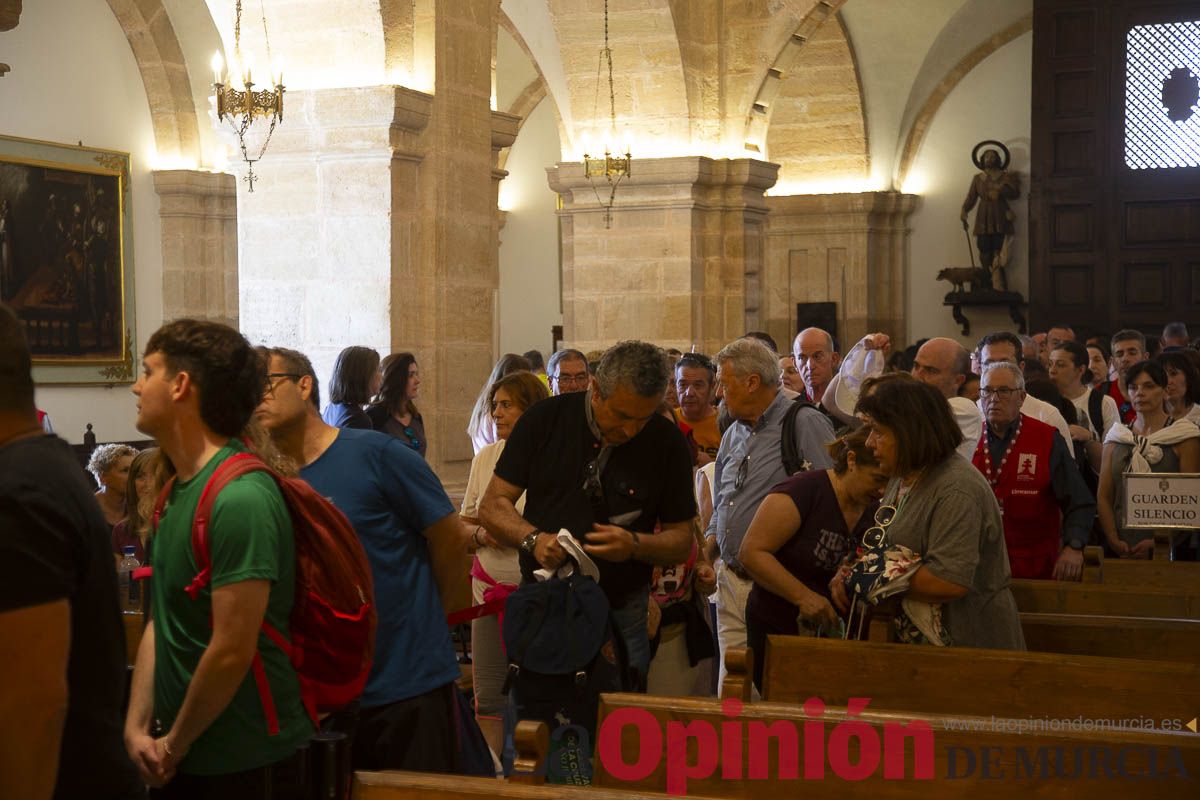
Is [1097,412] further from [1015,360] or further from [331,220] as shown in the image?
[331,220]

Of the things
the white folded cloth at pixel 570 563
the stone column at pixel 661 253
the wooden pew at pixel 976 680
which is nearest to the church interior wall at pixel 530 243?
the stone column at pixel 661 253

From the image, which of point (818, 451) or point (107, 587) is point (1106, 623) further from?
point (107, 587)

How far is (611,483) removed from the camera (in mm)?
3865

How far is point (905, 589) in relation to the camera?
3.77 m

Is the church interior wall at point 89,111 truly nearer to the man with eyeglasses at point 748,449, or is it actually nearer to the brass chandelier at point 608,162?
the brass chandelier at point 608,162

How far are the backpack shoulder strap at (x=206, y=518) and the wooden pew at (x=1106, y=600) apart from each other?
130 inches

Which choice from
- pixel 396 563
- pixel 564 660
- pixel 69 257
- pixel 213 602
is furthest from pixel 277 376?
pixel 69 257

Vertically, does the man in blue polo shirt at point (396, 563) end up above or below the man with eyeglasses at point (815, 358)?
below

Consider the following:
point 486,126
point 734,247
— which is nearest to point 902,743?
point 486,126

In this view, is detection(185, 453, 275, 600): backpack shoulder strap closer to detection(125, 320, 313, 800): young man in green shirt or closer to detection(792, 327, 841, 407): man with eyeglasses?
detection(125, 320, 313, 800): young man in green shirt

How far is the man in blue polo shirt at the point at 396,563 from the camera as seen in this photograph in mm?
3154

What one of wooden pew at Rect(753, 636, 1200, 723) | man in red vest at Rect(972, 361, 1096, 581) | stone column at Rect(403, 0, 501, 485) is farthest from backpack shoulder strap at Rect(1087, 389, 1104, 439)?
wooden pew at Rect(753, 636, 1200, 723)

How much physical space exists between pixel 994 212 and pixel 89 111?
10852 millimetres

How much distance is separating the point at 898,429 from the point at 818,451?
104 cm
